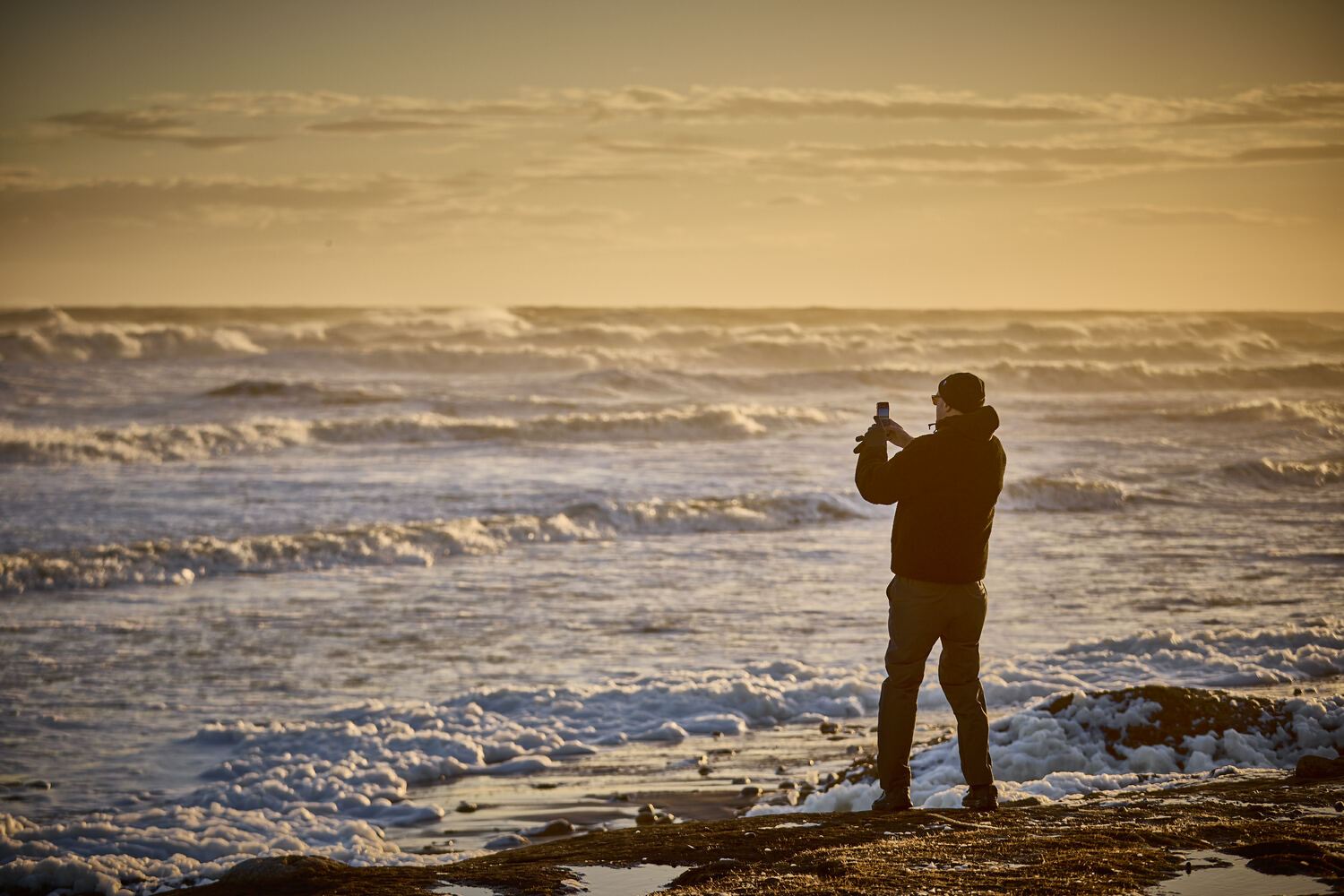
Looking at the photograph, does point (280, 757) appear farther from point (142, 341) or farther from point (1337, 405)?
point (142, 341)

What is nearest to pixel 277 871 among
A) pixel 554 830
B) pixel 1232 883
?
pixel 554 830

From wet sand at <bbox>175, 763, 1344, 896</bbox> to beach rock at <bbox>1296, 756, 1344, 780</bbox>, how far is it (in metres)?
0.35

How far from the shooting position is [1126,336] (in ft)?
222

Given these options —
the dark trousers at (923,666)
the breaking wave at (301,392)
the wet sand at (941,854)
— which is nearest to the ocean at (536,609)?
the dark trousers at (923,666)

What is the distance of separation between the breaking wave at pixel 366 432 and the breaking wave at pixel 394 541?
1171 centimetres

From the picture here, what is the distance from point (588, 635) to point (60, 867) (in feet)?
19.3

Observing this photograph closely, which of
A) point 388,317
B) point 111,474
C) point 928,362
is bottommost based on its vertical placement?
point 111,474

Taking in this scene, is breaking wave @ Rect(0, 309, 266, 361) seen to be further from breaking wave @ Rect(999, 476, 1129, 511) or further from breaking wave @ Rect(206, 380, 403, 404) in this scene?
breaking wave @ Rect(999, 476, 1129, 511)

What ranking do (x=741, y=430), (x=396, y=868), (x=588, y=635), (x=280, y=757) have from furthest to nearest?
1. (x=741, y=430)
2. (x=588, y=635)
3. (x=280, y=757)
4. (x=396, y=868)

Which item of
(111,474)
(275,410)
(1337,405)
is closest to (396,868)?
(111,474)

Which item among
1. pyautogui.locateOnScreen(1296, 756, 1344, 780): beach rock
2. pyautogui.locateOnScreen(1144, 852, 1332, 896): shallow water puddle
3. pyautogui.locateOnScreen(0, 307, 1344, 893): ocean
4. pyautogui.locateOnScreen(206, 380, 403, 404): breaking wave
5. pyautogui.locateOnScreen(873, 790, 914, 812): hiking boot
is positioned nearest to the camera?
pyautogui.locateOnScreen(1144, 852, 1332, 896): shallow water puddle

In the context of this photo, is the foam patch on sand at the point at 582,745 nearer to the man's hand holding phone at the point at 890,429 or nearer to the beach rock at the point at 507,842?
the beach rock at the point at 507,842

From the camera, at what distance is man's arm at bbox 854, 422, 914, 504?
5.05 m

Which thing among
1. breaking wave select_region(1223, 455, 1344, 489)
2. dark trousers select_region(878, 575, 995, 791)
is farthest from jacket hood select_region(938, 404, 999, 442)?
breaking wave select_region(1223, 455, 1344, 489)
